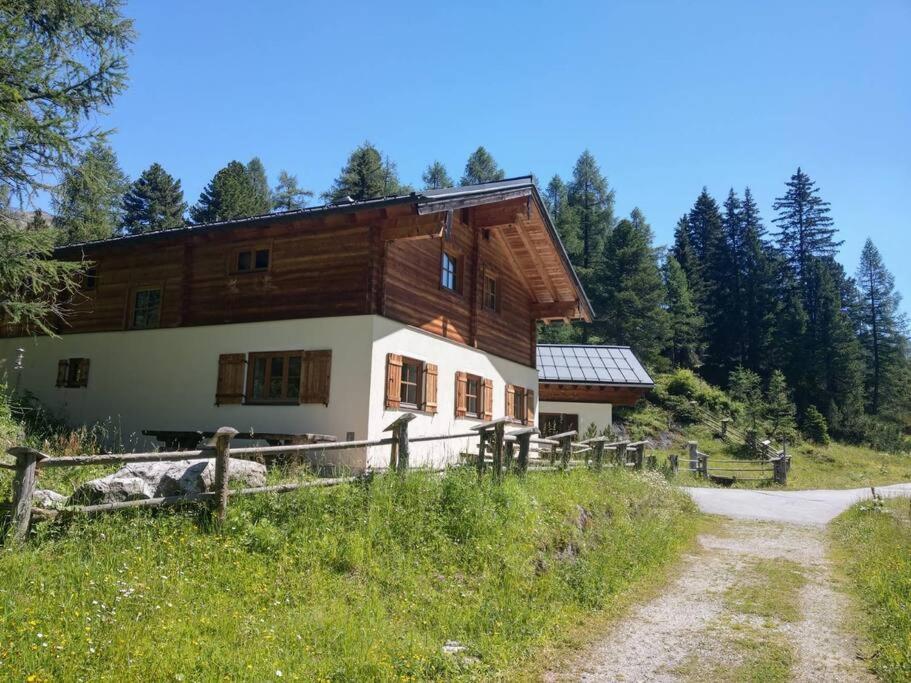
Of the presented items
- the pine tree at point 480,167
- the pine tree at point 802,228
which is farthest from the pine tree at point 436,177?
the pine tree at point 802,228

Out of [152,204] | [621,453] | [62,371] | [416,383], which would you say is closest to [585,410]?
[621,453]

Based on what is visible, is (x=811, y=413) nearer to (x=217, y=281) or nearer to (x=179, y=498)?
(x=217, y=281)

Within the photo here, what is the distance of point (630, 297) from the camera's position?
152 feet

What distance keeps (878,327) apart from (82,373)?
60826mm

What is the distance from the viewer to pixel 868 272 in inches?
2339

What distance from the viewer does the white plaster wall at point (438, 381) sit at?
526 inches

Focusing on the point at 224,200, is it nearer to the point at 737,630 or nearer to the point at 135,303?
the point at 135,303

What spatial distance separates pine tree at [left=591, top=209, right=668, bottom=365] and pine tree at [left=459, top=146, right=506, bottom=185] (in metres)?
14.4

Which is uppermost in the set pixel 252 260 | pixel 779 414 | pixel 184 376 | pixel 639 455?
pixel 252 260

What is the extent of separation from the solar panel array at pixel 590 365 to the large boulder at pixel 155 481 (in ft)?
62.3

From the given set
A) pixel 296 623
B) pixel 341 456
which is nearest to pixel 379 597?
pixel 296 623

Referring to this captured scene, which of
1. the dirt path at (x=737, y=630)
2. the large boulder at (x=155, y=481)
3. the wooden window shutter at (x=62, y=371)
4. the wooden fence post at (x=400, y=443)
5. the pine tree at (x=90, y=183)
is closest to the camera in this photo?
the dirt path at (x=737, y=630)

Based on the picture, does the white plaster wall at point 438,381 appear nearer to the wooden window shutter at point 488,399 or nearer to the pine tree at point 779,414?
the wooden window shutter at point 488,399

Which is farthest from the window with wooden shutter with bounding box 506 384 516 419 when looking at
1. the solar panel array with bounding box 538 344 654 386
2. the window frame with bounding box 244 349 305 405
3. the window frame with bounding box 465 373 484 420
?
the window frame with bounding box 244 349 305 405
